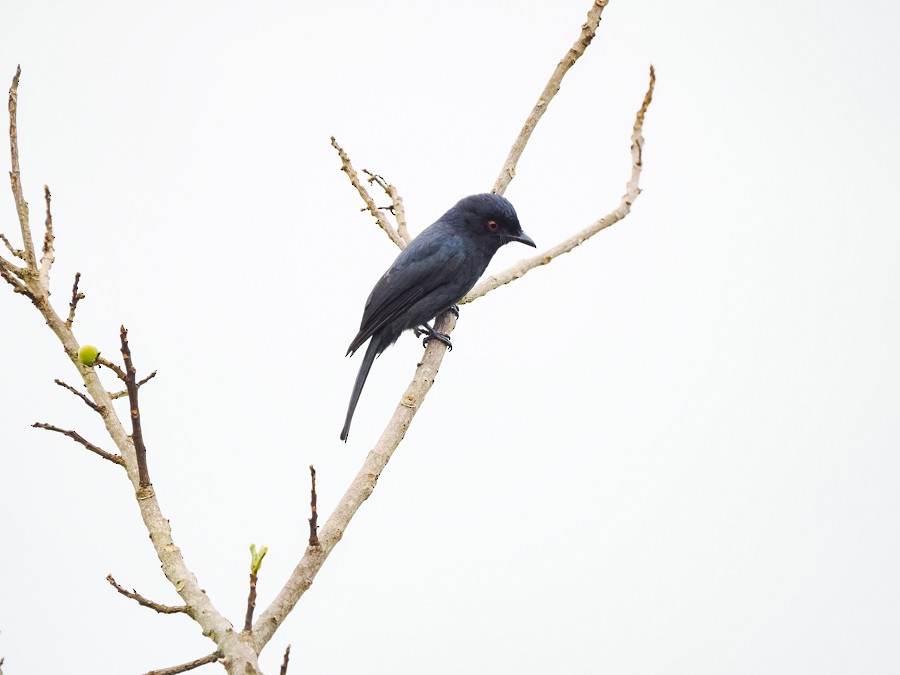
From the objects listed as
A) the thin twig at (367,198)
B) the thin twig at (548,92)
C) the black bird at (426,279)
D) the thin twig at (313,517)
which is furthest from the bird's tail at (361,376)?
the thin twig at (313,517)

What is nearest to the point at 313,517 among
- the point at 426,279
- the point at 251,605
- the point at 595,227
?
the point at 251,605

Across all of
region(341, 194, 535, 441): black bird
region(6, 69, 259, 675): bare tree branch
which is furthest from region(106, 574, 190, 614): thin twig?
region(341, 194, 535, 441): black bird

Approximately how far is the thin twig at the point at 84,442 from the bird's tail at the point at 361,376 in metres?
2.59

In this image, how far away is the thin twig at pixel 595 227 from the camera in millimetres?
4297

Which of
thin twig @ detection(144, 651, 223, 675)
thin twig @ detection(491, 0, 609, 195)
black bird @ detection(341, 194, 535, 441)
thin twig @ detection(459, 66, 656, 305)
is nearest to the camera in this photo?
thin twig @ detection(144, 651, 223, 675)

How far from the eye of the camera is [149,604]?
2.76 meters

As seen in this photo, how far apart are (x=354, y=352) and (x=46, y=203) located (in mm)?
3385

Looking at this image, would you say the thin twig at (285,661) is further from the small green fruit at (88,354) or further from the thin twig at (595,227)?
the thin twig at (595,227)

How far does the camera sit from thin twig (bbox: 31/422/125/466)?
2850 mm

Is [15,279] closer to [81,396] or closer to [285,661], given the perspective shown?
[81,396]

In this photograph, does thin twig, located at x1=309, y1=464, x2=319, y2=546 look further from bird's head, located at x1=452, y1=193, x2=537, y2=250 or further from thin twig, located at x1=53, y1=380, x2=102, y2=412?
bird's head, located at x1=452, y1=193, x2=537, y2=250

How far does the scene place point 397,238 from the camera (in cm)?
639

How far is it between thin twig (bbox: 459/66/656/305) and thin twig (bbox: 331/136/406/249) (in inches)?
28.2

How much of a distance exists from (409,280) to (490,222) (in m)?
0.84
